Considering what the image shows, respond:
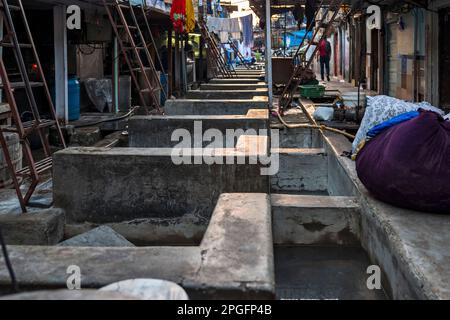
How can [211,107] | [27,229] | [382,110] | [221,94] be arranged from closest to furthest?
[27,229]
[382,110]
[211,107]
[221,94]

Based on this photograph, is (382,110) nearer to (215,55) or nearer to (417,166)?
(417,166)

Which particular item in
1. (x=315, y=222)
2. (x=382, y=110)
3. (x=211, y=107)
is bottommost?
(x=315, y=222)

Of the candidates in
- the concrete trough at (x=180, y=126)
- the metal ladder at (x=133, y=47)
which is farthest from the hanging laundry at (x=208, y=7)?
the concrete trough at (x=180, y=126)

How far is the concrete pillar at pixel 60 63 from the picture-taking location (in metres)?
9.68

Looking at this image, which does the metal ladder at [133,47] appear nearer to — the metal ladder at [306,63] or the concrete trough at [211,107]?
the concrete trough at [211,107]

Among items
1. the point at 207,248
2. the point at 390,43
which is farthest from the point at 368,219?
the point at 390,43

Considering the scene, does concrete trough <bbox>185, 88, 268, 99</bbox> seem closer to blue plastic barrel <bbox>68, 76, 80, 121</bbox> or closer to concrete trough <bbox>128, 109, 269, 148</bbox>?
blue plastic barrel <bbox>68, 76, 80, 121</bbox>

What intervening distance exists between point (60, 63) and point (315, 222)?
706 centimetres

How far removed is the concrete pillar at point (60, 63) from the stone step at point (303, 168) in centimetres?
471

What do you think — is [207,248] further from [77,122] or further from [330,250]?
[77,122]

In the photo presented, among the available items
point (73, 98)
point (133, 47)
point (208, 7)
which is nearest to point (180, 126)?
point (133, 47)

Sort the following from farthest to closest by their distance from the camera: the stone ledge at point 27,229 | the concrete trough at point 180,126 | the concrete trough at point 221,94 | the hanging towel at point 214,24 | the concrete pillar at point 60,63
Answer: the hanging towel at point 214,24 → the concrete trough at point 221,94 → the concrete pillar at point 60,63 → the concrete trough at point 180,126 → the stone ledge at point 27,229

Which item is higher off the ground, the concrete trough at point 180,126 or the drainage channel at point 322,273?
the concrete trough at point 180,126

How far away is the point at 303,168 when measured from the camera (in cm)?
733
